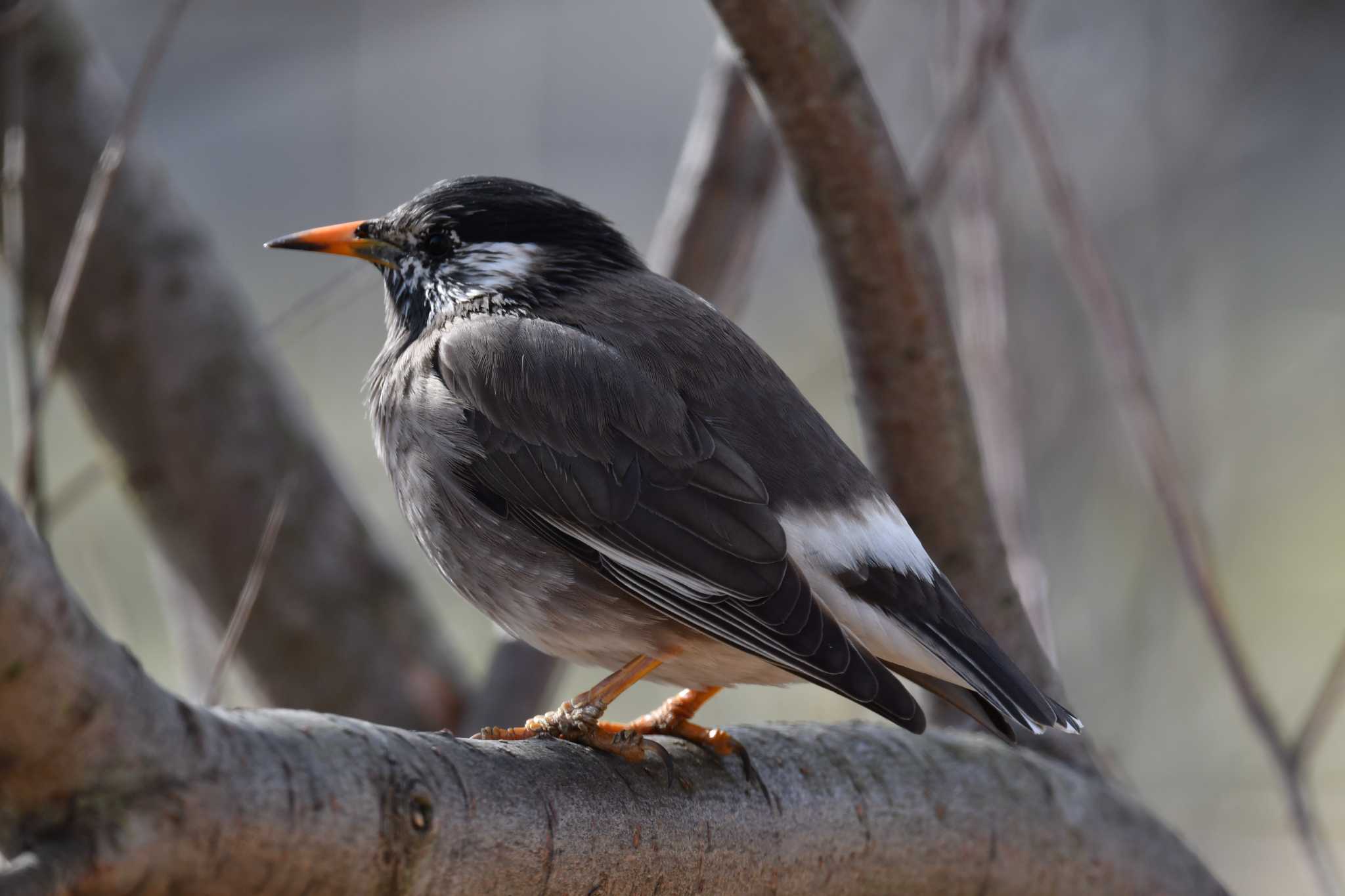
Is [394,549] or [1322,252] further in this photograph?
[1322,252]

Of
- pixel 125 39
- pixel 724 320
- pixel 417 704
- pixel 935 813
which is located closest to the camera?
pixel 935 813

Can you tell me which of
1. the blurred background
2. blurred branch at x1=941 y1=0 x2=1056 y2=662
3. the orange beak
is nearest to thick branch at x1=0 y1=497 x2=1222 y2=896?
blurred branch at x1=941 y1=0 x2=1056 y2=662

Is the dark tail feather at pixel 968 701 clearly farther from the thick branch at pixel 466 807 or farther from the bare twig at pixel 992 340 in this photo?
the bare twig at pixel 992 340

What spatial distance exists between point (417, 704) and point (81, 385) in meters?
1.37

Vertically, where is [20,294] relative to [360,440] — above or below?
above

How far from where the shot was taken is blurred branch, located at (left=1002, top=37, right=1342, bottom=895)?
9.89 ft

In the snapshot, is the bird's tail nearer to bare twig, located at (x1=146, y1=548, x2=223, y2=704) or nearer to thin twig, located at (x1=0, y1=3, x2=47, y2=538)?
thin twig, located at (x1=0, y1=3, x2=47, y2=538)

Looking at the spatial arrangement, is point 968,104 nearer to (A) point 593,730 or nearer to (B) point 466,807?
(A) point 593,730

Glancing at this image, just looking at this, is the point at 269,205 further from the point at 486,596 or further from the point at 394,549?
the point at 486,596

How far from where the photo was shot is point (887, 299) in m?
2.88

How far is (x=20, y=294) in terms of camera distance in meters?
2.60

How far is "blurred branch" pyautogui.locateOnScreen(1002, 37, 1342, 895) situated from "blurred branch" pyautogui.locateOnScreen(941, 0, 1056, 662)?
20 centimetres

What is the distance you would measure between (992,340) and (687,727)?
142 cm

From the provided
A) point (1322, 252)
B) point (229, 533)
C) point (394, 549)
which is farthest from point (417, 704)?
point (1322, 252)
